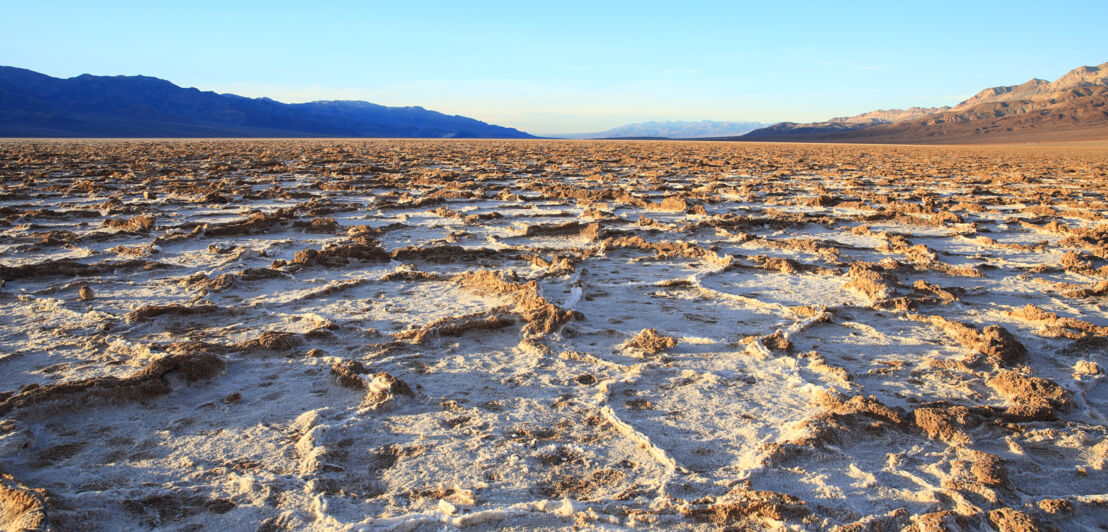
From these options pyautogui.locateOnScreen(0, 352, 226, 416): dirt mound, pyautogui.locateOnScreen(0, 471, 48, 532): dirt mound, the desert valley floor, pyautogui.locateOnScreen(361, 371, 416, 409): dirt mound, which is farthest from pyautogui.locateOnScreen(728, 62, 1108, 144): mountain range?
pyautogui.locateOnScreen(0, 471, 48, 532): dirt mound

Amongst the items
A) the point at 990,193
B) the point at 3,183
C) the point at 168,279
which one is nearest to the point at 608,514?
the point at 168,279

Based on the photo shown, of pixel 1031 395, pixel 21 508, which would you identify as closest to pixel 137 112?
pixel 21 508

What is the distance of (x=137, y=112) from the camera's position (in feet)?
332

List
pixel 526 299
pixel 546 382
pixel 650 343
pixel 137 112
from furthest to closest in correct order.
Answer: pixel 137 112
pixel 526 299
pixel 650 343
pixel 546 382

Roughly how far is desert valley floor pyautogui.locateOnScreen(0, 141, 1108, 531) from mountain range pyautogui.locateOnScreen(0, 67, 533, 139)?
79998 millimetres

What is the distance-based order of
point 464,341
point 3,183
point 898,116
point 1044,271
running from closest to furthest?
point 464,341 → point 1044,271 → point 3,183 → point 898,116

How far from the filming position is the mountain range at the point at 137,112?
7825 centimetres

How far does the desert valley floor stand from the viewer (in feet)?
5.67

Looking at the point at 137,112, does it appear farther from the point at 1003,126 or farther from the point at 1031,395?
the point at 1031,395

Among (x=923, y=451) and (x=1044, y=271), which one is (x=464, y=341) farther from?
(x=1044, y=271)

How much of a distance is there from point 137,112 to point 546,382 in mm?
119148

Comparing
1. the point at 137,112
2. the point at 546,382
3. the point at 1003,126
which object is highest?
the point at 137,112

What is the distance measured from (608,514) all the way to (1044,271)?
4151 millimetres

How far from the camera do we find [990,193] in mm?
9555
